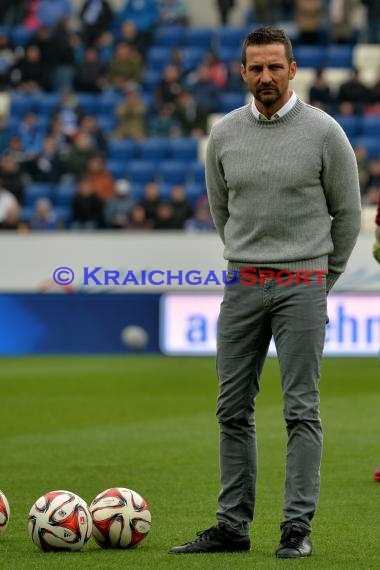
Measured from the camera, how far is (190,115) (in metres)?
25.8

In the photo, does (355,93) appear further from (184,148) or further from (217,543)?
(217,543)

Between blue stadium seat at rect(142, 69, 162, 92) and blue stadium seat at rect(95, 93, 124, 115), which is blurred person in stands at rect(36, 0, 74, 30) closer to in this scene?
blue stadium seat at rect(142, 69, 162, 92)

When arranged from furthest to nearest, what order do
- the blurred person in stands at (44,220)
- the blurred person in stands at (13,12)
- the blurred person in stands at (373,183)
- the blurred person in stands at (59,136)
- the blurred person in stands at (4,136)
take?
the blurred person in stands at (13,12), the blurred person in stands at (4,136), the blurred person in stands at (59,136), the blurred person in stands at (44,220), the blurred person in stands at (373,183)

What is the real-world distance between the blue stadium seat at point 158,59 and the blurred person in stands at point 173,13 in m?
0.85

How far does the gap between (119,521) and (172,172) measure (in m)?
18.8

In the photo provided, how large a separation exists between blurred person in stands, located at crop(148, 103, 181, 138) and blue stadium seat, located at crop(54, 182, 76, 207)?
2515 millimetres

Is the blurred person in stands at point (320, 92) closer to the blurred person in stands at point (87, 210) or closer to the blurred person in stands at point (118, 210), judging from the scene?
the blurred person in stands at point (118, 210)

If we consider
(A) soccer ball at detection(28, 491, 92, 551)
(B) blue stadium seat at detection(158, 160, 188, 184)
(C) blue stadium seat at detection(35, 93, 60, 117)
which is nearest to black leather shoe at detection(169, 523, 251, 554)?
(A) soccer ball at detection(28, 491, 92, 551)

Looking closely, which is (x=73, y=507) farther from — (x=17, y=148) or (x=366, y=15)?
(x=366, y=15)

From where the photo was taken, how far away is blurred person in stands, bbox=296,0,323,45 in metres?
27.5

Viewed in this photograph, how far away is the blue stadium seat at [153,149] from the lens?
2548cm

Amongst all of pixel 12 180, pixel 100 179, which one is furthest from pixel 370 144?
pixel 12 180

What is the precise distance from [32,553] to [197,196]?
1760 cm

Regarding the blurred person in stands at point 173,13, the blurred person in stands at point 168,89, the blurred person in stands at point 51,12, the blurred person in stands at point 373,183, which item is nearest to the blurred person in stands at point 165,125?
the blurred person in stands at point 168,89
